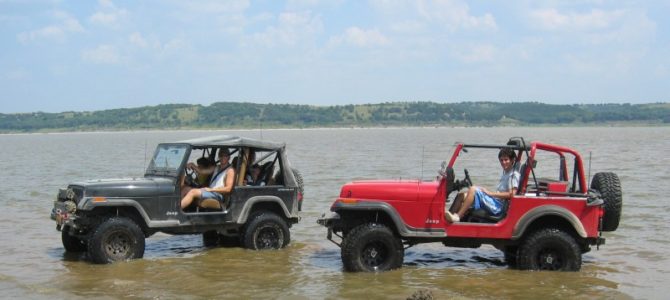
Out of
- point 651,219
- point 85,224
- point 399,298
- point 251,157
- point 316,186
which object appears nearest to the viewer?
point 399,298

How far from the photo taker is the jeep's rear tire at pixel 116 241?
11.2 metres

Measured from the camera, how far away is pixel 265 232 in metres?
12.7

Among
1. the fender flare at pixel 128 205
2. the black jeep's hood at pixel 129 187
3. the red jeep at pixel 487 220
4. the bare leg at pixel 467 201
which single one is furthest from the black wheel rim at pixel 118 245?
the bare leg at pixel 467 201

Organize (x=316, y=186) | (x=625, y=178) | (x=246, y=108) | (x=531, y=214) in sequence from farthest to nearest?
(x=246, y=108), (x=625, y=178), (x=316, y=186), (x=531, y=214)

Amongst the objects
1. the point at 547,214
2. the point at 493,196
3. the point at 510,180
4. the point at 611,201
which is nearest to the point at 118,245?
the point at 493,196

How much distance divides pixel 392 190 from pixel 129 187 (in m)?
3.95

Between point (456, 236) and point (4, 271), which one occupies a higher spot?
point (456, 236)

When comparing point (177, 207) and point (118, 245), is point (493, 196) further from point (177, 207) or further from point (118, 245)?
point (118, 245)

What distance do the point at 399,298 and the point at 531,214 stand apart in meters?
2.40

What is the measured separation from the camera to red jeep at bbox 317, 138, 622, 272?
1055 cm

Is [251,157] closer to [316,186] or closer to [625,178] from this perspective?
[316,186]

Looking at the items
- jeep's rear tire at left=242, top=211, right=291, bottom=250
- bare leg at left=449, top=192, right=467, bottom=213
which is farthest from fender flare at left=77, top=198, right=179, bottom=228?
bare leg at left=449, top=192, right=467, bottom=213

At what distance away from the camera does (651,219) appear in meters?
17.6

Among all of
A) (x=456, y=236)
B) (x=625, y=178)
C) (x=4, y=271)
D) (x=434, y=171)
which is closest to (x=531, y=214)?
(x=456, y=236)
